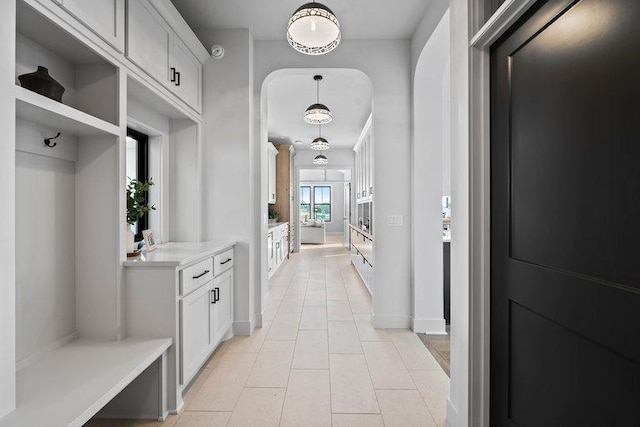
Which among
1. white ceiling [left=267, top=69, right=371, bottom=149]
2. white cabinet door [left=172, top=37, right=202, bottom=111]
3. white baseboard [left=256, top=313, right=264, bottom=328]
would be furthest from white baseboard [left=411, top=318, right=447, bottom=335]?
white cabinet door [left=172, top=37, right=202, bottom=111]

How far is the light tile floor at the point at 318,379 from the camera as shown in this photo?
1902 millimetres

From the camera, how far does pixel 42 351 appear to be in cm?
167

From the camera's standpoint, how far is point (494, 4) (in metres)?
1.50

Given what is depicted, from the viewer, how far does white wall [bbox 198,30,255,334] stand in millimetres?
3121

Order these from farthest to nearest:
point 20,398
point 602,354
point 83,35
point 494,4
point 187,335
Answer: point 187,335, point 83,35, point 494,4, point 20,398, point 602,354

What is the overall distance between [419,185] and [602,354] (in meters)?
2.33

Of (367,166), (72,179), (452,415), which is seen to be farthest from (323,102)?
(452,415)

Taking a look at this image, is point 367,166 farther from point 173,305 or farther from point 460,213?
point 173,305

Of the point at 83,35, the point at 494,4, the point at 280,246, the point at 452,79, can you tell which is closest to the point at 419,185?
the point at 452,79

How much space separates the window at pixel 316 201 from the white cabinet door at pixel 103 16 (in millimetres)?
12495

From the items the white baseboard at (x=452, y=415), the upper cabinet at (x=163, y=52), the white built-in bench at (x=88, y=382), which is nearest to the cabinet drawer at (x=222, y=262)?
the white built-in bench at (x=88, y=382)

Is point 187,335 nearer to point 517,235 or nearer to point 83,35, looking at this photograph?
point 83,35

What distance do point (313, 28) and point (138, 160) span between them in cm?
181
